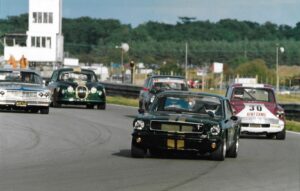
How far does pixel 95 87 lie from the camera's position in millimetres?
34062

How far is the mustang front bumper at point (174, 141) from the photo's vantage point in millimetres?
Result: 15781

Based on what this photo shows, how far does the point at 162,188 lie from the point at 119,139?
898 cm

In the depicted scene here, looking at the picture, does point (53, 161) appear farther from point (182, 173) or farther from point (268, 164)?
point (268, 164)

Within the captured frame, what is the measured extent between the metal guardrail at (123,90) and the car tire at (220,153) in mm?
29823

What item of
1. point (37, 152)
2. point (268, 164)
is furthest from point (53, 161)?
point (268, 164)

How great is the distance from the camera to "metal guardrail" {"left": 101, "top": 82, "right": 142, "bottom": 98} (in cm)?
4700

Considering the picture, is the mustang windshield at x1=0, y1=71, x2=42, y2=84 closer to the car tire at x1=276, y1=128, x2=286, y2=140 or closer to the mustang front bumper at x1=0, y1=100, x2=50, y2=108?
the mustang front bumper at x1=0, y1=100, x2=50, y2=108

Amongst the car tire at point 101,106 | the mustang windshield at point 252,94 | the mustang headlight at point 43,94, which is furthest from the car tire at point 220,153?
the car tire at point 101,106

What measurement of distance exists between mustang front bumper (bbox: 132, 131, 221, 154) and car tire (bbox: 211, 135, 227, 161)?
0.23 metres

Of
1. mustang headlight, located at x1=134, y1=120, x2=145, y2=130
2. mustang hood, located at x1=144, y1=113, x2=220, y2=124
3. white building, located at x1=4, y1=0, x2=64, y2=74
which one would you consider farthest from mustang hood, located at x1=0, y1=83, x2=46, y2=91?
white building, located at x1=4, y1=0, x2=64, y2=74

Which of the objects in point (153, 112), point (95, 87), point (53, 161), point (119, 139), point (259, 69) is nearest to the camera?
point (53, 161)

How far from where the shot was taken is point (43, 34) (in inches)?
4316

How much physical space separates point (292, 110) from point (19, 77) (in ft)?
32.3

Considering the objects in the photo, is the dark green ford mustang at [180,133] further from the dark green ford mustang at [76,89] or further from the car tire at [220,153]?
the dark green ford mustang at [76,89]
